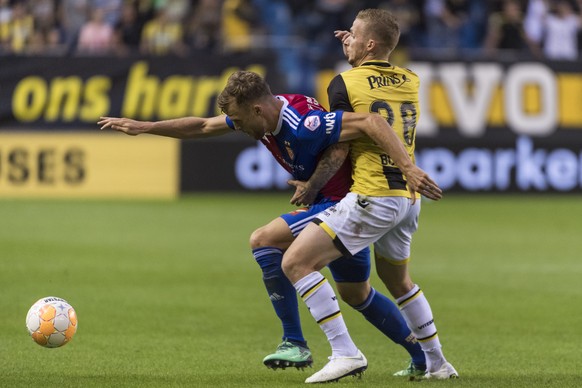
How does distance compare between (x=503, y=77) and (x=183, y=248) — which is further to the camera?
(x=503, y=77)

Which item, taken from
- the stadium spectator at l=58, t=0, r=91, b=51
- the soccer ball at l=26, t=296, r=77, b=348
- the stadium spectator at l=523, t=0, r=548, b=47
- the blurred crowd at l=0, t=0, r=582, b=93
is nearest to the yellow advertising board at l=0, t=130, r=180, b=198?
the blurred crowd at l=0, t=0, r=582, b=93

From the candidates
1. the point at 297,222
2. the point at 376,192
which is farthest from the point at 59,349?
the point at 376,192

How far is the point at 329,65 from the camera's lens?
22.0 m

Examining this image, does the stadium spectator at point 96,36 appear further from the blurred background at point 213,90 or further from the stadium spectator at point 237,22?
the stadium spectator at point 237,22

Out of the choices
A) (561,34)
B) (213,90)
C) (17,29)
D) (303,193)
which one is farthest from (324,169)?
(561,34)

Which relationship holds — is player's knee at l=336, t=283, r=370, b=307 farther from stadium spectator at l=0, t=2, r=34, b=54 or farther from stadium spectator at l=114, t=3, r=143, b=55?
stadium spectator at l=114, t=3, r=143, b=55

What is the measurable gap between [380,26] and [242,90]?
2.86 feet

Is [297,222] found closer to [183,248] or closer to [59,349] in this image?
[59,349]

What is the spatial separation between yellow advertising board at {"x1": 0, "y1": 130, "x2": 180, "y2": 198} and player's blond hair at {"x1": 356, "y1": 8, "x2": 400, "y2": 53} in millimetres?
14419

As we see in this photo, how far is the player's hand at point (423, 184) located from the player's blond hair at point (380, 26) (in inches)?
33.8

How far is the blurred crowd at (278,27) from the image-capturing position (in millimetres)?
21766

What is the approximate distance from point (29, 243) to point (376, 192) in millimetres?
9021

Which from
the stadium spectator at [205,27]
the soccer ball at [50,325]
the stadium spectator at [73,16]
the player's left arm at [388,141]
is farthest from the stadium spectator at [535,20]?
the soccer ball at [50,325]

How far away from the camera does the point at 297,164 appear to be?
23.8 ft
